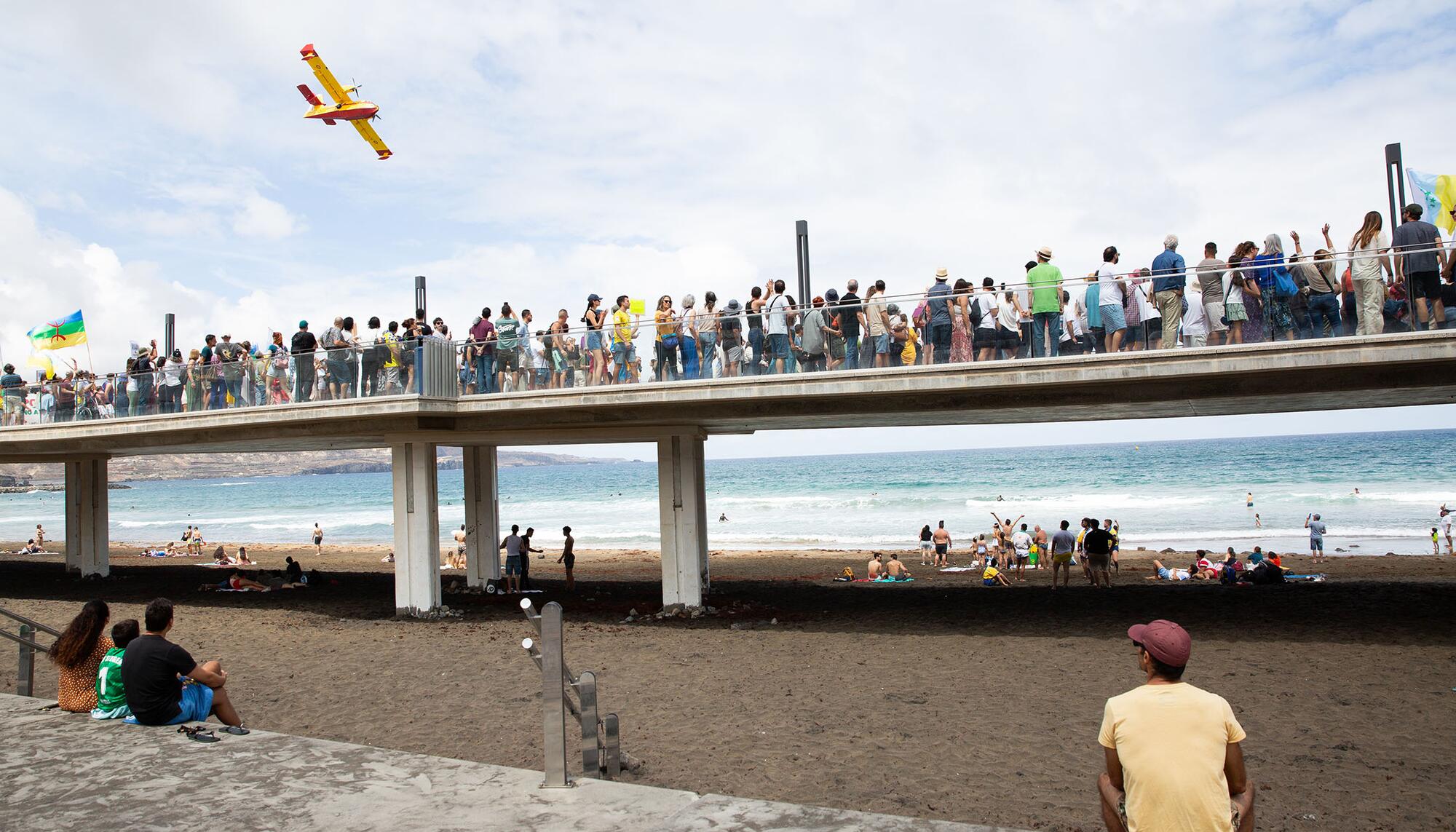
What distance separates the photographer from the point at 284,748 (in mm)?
6656

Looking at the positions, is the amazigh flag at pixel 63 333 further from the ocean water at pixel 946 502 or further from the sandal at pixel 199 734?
the ocean water at pixel 946 502

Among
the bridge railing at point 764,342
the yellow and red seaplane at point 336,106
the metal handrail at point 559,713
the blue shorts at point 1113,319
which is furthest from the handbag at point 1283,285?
the yellow and red seaplane at point 336,106

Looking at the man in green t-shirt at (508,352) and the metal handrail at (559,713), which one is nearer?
the metal handrail at (559,713)

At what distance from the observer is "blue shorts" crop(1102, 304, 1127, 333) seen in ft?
41.0

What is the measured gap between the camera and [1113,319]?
12547 millimetres

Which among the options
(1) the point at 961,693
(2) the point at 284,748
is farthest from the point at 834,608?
(2) the point at 284,748

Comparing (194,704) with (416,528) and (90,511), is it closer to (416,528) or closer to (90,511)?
(416,528)

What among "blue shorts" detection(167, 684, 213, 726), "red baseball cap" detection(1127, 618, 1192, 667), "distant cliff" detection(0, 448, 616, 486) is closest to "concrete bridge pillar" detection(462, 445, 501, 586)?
"blue shorts" detection(167, 684, 213, 726)

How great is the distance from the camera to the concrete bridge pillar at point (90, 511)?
26047 mm

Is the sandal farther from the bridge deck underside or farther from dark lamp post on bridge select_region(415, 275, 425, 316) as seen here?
dark lamp post on bridge select_region(415, 275, 425, 316)

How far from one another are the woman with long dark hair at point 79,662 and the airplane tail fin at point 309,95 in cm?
1933

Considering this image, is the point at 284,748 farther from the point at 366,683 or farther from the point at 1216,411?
the point at 1216,411

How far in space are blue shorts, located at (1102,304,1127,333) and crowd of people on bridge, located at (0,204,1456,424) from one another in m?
0.02

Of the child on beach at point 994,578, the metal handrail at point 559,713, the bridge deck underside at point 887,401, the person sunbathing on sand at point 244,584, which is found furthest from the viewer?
the person sunbathing on sand at point 244,584
